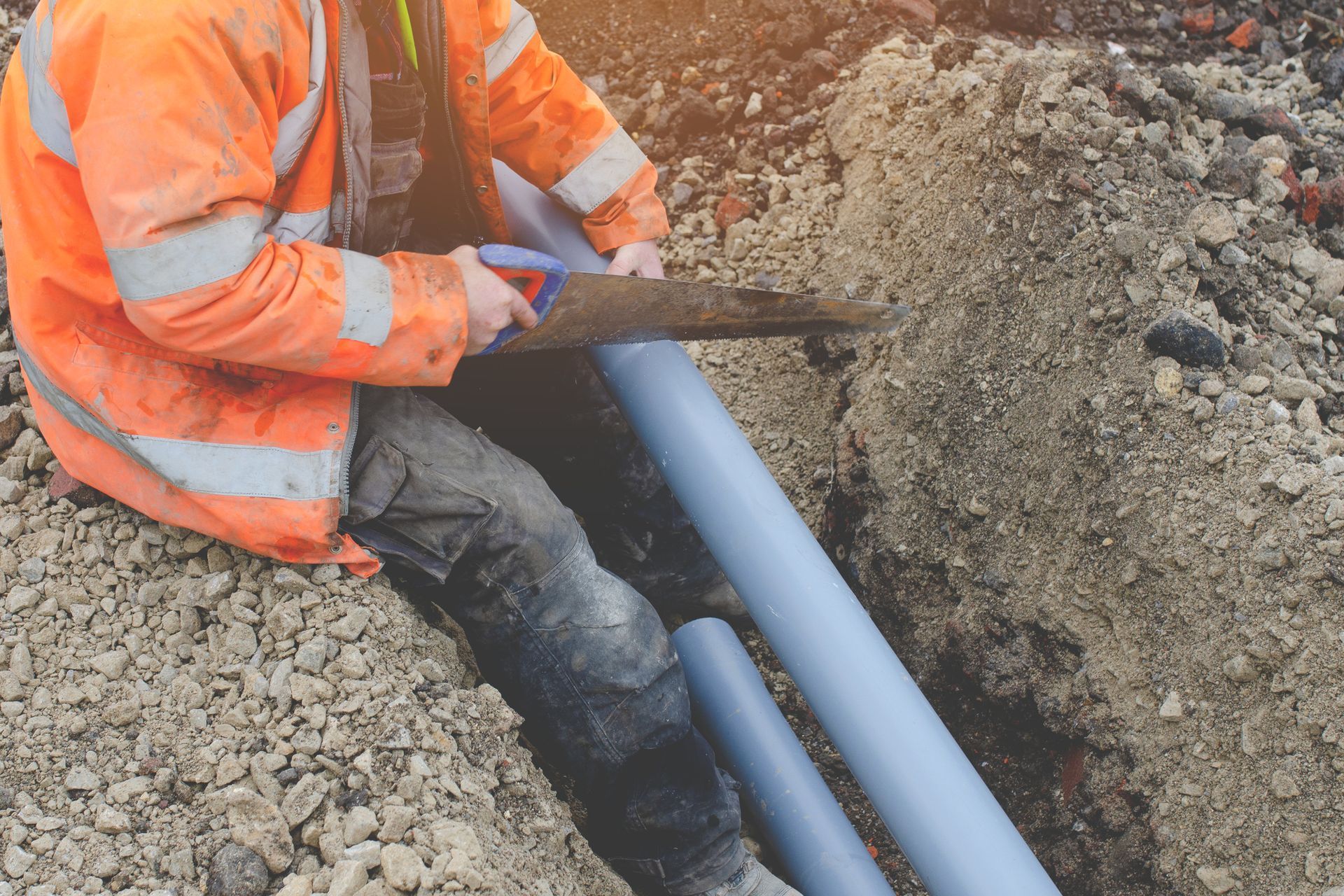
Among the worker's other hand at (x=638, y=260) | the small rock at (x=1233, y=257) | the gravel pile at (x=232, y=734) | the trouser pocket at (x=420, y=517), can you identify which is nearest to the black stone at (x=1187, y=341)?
the small rock at (x=1233, y=257)

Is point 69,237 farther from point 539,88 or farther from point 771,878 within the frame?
point 771,878

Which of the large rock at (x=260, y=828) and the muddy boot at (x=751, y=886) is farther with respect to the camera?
the muddy boot at (x=751, y=886)

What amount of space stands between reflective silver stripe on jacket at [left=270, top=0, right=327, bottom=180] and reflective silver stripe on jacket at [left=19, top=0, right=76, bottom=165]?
299mm

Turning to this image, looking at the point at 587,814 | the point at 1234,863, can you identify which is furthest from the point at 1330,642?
the point at 587,814

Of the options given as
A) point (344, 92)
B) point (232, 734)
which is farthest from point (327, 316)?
point (232, 734)

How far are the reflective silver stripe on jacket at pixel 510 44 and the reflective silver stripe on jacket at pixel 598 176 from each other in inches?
10.4

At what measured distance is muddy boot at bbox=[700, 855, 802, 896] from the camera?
2104 millimetres

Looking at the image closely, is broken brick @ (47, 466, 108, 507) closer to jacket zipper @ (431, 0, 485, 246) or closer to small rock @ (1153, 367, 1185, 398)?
jacket zipper @ (431, 0, 485, 246)

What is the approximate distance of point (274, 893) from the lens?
1.59 meters

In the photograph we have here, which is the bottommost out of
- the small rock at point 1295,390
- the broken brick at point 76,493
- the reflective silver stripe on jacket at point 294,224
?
the broken brick at point 76,493

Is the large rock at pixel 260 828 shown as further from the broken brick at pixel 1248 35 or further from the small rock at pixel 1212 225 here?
the broken brick at pixel 1248 35

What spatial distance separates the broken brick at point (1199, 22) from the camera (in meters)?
3.68

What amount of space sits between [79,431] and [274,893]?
36.4 inches

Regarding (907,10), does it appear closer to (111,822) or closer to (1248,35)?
(1248,35)
